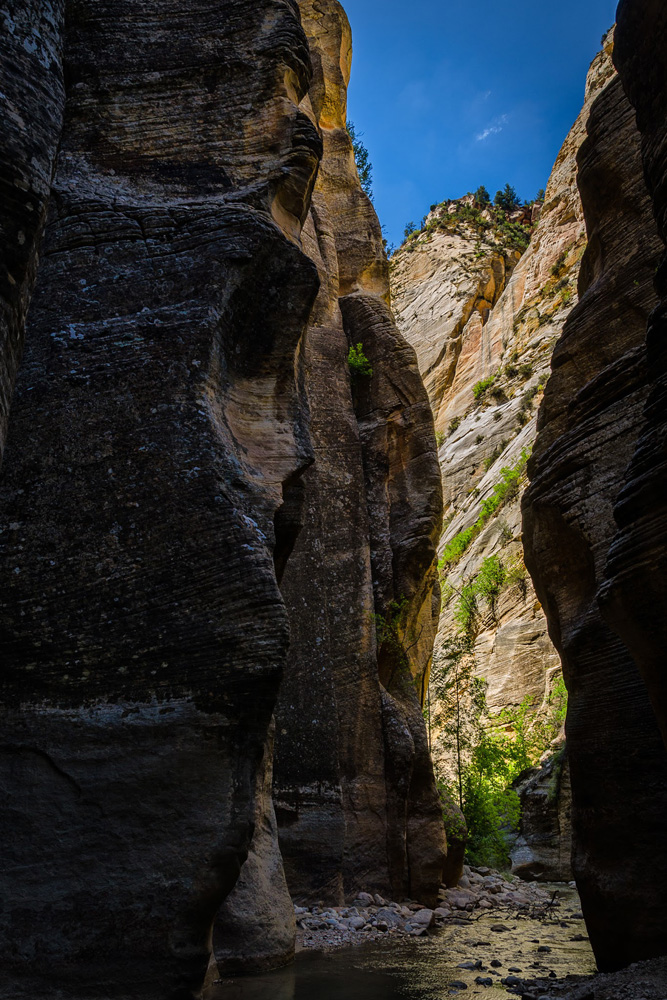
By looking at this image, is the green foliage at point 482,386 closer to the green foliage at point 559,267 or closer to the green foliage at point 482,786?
the green foliage at point 559,267

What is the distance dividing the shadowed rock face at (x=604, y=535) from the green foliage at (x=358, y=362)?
6050mm

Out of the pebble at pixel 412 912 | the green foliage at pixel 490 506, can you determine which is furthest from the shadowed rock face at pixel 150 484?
the green foliage at pixel 490 506

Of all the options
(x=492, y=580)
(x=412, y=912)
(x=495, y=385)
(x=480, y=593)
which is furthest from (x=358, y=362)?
(x=495, y=385)

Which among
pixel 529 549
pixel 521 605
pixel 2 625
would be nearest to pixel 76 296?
pixel 2 625

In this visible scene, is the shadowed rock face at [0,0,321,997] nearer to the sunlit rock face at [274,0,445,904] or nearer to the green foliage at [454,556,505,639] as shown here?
the sunlit rock face at [274,0,445,904]

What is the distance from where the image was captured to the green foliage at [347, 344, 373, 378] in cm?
1582

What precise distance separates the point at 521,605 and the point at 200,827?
78.2 ft

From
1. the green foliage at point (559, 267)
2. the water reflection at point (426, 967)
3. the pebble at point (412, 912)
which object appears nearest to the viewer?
the water reflection at point (426, 967)

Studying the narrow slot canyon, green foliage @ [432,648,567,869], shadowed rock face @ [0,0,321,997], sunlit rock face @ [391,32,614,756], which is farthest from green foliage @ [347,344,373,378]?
sunlit rock face @ [391,32,614,756]

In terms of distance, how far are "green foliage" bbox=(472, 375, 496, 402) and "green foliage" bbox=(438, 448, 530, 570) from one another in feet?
25.6

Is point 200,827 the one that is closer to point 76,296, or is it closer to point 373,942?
point 76,296

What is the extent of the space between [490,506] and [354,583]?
19233 mm

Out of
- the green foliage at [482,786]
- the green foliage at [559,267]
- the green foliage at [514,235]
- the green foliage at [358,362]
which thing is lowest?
the green foliage at [482,786]

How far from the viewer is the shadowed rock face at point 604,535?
7168mm
